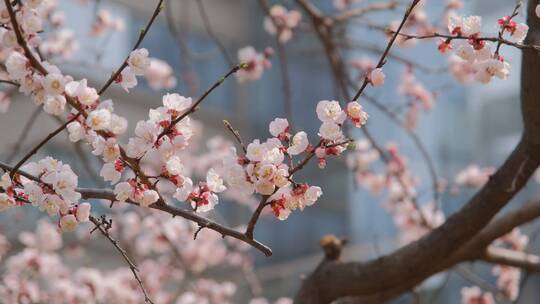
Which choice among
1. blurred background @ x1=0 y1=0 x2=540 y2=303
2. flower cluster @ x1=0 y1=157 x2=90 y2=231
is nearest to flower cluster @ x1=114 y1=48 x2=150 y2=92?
flower cluster @ x1=0 y1=157 x2=90 y2=231

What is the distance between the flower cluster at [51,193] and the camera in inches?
47.4

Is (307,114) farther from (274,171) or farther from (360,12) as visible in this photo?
(274,171)

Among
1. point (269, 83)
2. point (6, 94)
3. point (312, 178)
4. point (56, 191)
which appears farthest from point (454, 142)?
point (56, 191)

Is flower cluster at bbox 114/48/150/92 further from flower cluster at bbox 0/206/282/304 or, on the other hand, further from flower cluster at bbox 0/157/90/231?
flower cluster at bbox 0/206/282/304

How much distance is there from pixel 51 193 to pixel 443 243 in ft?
3.47

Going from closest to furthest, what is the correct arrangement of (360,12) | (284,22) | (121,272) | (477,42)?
(477,42), (360,12), (284,22), (121,272)

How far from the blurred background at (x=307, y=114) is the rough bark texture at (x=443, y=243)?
3603 mm

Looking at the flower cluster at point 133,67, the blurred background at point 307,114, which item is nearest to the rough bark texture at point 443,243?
the flower cluster at point 133,67

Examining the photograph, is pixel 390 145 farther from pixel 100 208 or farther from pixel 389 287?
pixel 100 208

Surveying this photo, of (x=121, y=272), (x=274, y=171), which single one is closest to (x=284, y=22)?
(x=274, y=171)

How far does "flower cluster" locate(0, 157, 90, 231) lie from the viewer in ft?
3.95

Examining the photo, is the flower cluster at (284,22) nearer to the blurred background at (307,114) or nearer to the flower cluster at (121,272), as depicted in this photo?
the flower cluster at (121,272)

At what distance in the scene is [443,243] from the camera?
1876 millimetres

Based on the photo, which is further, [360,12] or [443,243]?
[360,12]
